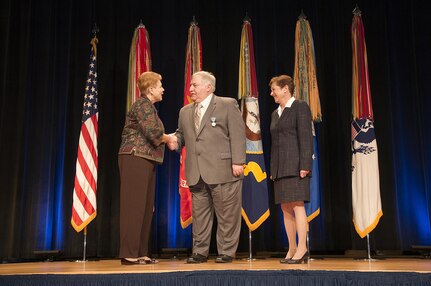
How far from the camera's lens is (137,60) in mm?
5594

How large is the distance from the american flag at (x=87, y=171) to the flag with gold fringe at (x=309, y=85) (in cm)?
223

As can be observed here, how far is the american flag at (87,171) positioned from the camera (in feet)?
17.1

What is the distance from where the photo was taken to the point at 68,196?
19.4 ft

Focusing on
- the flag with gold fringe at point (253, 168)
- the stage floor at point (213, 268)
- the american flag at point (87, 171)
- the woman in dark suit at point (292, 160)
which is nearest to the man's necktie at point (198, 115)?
the woman in dark suit at point (292, 160)

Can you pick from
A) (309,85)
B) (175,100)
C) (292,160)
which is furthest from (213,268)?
(175,100)

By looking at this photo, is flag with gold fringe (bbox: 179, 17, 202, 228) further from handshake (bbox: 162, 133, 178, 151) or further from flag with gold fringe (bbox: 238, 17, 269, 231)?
handshake (bbox: 162, 133, 178, 151)

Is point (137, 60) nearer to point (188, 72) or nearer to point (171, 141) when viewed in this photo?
point (188, 72)

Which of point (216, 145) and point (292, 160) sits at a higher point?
point (216, 145)

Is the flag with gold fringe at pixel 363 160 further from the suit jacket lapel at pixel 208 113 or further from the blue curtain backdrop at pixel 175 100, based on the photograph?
the suit jacket lapel at pixel 208 113

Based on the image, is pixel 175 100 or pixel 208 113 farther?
pixel 175 100

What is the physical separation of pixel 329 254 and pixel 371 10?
2.90m

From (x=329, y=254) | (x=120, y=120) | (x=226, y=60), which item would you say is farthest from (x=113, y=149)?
(x=329, y=254)

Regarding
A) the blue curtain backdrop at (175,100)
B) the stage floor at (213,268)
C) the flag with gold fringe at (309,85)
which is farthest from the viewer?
the blue curtain backdrop at (175,100)

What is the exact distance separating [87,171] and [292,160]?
2427mm
